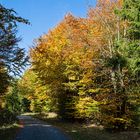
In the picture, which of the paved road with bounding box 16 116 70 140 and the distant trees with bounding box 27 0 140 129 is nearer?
the distant trees with bounding box 27 0 140 129

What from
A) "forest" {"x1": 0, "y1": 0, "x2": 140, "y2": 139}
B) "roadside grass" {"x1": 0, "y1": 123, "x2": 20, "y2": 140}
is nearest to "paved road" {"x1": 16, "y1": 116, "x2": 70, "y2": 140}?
"roadside grass" {"x1": 0, "y1": 123, "x2": 20, "y2": 140}

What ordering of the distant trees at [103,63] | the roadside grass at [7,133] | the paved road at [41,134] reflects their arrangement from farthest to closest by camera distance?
the paved road at [41,134] < the roadside grass at [7,133] < the distant trees at [103,63]

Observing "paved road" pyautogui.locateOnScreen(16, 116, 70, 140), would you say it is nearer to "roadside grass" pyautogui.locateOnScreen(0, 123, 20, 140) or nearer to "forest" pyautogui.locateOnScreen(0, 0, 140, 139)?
"roadside grass" pyautogui.locateOnScreen(0, 123, 20, 140)

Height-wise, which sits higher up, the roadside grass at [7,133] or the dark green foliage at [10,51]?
the dark green foliage at [10,51]

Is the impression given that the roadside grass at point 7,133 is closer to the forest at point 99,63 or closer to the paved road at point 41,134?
the paved road at point 41,134

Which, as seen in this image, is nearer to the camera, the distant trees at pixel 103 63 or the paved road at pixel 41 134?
the distant trees at pixel 103 63

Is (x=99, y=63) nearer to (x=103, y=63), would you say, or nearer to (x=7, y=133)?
(x=103, y=63)

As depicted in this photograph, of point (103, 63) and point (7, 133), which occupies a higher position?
point (103, 63)

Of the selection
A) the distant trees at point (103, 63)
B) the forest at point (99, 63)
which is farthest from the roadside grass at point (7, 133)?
the distant trees at point (103, 63)

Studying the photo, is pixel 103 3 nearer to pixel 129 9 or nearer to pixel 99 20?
pixel 99 20

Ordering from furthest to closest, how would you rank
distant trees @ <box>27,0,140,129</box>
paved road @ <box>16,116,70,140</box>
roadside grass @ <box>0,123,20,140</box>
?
paved road @ <box>16,116,70,140</box> → roadside grass @ <box>0,123,20,140</box> → distant trees @ <box>27,0,140,129</box>

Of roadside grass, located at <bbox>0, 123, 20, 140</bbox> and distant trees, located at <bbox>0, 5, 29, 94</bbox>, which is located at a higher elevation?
distant trees, located at <bbox>0, 5, 29, 94</bbox>

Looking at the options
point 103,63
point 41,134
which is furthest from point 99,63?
point 41,134

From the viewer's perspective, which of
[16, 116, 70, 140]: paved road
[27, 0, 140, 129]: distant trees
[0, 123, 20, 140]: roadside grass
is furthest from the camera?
[16, 116, 70, 140]: paved road
